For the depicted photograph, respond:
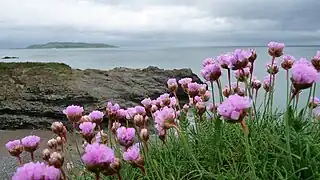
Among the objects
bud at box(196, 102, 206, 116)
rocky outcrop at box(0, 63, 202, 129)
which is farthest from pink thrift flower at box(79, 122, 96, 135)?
rocky outcrop at box(0, 63, 202, 129)

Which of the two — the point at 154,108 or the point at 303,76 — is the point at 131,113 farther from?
the point at 303,76

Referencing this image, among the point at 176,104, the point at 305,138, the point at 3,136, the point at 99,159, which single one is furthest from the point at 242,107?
the point at 3,136

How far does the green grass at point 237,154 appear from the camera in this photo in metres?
1.97

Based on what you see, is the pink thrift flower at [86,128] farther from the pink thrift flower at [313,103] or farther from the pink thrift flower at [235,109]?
the pink thrift flower at [313,103]

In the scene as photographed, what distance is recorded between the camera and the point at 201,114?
2986 millimetres

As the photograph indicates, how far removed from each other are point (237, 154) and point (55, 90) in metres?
7.86

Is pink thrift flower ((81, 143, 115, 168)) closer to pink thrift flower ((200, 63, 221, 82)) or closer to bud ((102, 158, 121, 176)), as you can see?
bud ((102, 158, 121, 176))

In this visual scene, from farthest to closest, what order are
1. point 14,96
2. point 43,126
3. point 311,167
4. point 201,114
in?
point 14,96
point 43,126
point 201,114
point 311,167

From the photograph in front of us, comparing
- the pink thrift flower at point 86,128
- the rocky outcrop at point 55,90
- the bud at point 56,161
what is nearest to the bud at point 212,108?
the pink thrift flower at point 86,128

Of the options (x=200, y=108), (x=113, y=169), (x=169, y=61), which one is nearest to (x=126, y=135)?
(x=113, y=169)

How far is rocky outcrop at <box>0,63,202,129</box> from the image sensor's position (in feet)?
30.3

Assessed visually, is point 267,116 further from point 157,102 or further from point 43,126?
point 43,126

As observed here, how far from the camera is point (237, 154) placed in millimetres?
2387

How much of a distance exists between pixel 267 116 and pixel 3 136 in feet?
21.7
